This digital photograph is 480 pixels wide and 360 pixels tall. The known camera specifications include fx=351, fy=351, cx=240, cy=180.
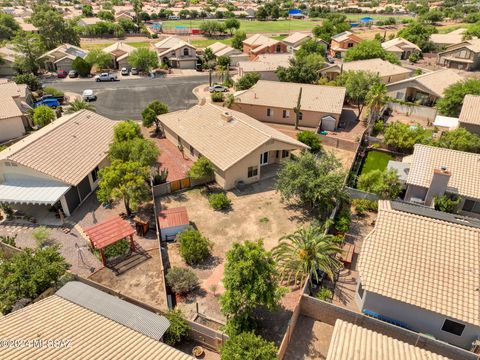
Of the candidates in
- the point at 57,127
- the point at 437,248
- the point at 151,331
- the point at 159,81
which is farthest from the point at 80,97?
the point at 437,248

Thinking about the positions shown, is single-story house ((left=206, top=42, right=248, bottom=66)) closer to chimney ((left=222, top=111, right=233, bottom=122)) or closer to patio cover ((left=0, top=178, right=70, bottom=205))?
chimney ((left=222, top=111, right=233, bottom=122))

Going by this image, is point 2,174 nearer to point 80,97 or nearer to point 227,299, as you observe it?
point 227,299

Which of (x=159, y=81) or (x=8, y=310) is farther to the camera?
(x=159, y=81)

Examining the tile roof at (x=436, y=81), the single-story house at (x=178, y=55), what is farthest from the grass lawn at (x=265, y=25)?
the tile roof at (x=436, y=81)

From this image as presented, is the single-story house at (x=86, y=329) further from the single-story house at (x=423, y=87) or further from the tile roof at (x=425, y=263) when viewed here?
the single-story house at (x=423, y=87)

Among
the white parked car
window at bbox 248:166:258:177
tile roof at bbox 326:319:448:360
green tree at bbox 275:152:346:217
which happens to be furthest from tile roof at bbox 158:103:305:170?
the white parked car

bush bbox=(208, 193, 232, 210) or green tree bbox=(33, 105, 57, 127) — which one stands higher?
green tree bbox=(33, 105, 57, 127)

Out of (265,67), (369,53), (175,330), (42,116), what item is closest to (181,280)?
(175,330)
